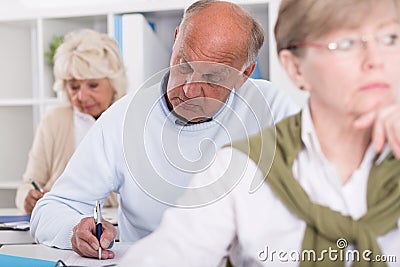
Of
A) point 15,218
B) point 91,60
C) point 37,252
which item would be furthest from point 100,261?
point 91,60

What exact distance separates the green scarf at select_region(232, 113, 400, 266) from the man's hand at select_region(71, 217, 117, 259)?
0.37 metres

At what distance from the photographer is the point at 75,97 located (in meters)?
2.27

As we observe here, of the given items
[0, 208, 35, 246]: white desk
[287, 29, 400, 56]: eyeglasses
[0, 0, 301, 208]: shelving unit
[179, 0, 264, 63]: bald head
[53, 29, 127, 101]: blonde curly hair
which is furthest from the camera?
[0, 0, 301, 208]: shelving unit

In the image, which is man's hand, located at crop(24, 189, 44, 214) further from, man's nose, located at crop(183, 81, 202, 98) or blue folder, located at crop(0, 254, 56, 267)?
man's nose, located at crop(183, 81, 202, 98)

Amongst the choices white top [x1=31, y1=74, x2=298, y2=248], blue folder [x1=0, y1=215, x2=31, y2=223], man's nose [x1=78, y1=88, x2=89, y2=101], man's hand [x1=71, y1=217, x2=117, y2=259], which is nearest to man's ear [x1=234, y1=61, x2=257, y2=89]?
white top [x1=31, y1=74, x2=298, y2=248]

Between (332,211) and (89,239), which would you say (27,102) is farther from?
(332,211)

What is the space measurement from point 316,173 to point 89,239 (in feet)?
1.36

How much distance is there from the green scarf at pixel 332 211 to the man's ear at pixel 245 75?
128 millimetres

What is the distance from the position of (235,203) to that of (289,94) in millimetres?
157

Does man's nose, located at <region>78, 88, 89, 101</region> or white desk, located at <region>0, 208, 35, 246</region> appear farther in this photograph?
man's nose, located at <region>78, 88, 89, 101</region>

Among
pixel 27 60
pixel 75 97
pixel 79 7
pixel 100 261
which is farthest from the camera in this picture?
pixel 27 60

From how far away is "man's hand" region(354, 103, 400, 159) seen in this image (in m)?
0.73

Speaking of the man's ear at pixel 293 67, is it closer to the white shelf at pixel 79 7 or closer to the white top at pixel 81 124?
the white shelf at pixel 79 7

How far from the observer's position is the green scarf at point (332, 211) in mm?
735
